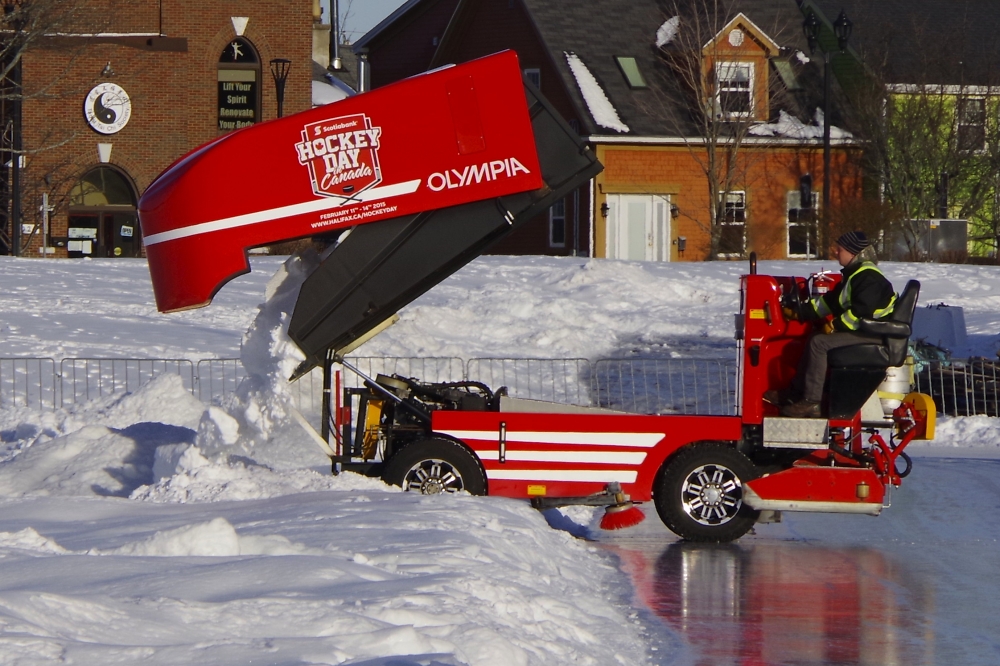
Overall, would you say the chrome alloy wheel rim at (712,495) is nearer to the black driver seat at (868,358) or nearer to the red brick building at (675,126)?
the black driver seat at (868,358)

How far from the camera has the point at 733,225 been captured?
39.0 m

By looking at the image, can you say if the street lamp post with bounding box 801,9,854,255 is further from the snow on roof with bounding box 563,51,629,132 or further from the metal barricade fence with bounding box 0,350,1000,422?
the metal barricade fence with bounding box 0,350,1000,422

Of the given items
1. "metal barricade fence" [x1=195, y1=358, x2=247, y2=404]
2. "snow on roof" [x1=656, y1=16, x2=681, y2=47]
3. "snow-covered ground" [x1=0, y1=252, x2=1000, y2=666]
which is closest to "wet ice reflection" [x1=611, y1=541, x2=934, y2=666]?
"snow-covered ground" [x1=0, y1=252, x2=1000, y2=666]

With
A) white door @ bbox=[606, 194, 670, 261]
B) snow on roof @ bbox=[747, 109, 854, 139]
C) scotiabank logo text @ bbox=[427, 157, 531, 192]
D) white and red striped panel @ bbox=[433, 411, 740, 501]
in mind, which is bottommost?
white and red striped panel @ bbox=[433, 411, 740, 501]

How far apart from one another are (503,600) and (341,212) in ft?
12.6

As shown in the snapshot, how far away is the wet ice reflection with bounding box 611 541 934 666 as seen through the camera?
24.4 ft

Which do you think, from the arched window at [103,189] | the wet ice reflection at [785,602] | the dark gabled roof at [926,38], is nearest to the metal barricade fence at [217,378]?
the wet ice reflection at [785,602]

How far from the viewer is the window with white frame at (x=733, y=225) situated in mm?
38625

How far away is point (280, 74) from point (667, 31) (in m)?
11.1

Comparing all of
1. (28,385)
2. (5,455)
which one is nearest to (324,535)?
(5,455)

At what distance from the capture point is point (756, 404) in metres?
10.7

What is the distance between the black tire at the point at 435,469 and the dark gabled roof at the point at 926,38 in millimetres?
31274

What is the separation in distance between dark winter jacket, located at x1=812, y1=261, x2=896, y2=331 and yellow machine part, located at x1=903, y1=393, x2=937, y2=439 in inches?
34.7

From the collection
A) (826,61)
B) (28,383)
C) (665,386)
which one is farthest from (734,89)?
(28,383)
